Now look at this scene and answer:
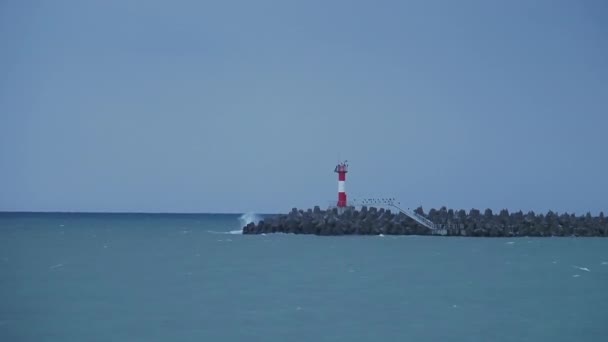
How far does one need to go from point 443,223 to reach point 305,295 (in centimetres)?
2915

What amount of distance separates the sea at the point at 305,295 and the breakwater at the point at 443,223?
11.7 metres

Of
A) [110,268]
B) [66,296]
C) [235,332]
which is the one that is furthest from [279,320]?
[110,268]

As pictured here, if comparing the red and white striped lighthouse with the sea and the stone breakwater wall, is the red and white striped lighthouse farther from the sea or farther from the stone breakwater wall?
the sea

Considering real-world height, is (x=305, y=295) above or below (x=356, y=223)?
below

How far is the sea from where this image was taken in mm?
16188

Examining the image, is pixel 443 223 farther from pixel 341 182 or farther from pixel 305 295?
pixel 305 295

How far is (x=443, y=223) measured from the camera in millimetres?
48781

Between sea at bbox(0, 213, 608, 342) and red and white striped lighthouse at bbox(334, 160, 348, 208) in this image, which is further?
red and white striped lighthouse at bbox(334, 160, 348, 208)

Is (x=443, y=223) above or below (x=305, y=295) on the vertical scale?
above

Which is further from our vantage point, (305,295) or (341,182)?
(341,182)

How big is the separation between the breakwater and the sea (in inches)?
461

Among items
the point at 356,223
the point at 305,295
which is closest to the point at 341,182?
the point at 356,223

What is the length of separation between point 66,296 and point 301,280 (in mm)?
6819

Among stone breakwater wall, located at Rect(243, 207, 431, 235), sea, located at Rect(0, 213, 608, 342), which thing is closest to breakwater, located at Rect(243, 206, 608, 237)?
stone breakwater wall, located at Rect(243, 207, 431, 235)
